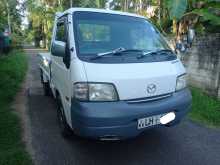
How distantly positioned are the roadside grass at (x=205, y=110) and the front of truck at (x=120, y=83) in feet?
5.87

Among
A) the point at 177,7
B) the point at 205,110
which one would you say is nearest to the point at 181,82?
the point at 205,110

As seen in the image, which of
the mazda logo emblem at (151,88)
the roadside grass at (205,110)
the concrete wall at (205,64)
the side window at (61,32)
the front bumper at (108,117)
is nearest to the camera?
the front bumper at (108,117)

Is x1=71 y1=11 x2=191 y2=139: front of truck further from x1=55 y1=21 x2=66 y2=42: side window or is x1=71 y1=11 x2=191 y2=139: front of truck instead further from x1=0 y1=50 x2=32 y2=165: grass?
x1=0 y1=50 x2=32 y2=165: grass

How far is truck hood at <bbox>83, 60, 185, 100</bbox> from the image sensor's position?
3.32 metres

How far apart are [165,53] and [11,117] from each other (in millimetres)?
3344

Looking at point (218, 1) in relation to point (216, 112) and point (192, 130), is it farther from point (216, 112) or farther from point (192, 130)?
point (192, 130)

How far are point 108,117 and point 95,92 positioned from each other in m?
0.34

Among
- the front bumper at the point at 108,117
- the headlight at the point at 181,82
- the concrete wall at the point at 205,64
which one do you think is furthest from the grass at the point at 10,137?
the concrete wall at the point at 205,64

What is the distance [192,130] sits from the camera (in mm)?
5008

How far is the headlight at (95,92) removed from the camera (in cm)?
328

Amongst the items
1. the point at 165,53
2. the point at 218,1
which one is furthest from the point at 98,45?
the point at 218,1

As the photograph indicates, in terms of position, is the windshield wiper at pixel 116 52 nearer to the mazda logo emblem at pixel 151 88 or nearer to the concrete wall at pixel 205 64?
the mazda logo emblem at pixel 151 88

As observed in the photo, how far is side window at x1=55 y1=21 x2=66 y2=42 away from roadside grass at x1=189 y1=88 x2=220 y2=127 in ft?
10.4

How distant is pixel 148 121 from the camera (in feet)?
11.3
